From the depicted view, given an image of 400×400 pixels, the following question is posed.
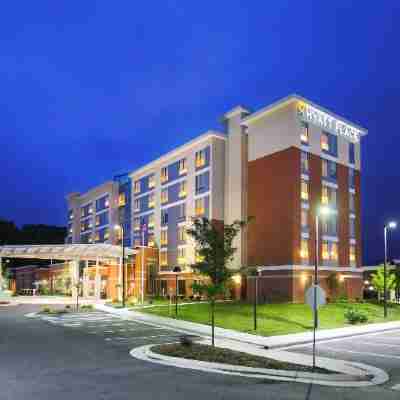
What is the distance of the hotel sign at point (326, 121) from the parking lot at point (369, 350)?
1075 inches

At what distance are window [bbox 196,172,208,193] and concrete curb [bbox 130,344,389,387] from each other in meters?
41.7

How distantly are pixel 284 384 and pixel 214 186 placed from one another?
43.6 metres

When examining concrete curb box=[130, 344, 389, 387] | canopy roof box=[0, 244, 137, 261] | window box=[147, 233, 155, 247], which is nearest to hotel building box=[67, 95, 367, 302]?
window box=[147, 233, 155, 247]

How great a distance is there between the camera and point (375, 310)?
43031 millimetres

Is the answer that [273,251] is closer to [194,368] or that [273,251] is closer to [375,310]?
[375,310]

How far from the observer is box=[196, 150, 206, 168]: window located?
2302 inches

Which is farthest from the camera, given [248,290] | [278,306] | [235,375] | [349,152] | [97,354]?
[349,152]

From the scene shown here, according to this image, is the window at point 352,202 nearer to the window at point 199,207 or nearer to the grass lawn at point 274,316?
the grass lawn at point 274,316

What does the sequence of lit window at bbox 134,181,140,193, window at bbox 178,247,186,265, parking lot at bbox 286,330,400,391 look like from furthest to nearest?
lit window at bbox 134,181,140,193, window at bbox 178,247,186,265, parking lot at bbox 286,330,400,391

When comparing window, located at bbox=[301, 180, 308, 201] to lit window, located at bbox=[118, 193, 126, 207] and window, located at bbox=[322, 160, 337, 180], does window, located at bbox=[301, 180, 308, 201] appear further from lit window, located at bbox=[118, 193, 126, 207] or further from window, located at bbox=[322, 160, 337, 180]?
lit window, located at bbox=[118, 193, 126, 207]

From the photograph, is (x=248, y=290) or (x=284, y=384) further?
(x=248, y=290)

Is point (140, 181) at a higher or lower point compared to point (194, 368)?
higher

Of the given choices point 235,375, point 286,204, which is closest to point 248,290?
point 286,204

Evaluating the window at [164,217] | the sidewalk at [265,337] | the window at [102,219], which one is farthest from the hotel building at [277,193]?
the window at [102,219]
